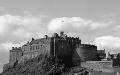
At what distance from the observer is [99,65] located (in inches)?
4461

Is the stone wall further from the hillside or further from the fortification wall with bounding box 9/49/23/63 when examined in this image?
the hillside

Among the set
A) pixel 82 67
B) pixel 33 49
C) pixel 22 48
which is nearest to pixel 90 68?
pixel 82 67

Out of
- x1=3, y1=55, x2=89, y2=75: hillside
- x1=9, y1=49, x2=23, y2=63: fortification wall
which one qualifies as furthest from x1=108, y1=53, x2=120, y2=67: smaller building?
x1=9, y1=49, x2=23, y2=63: fortification wall

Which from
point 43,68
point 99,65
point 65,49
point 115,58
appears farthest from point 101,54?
point 43,68

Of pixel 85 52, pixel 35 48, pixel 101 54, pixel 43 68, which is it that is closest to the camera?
pixel 43 68

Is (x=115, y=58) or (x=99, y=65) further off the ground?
(x=115, y=58)

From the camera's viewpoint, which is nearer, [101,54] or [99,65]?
[99,65]

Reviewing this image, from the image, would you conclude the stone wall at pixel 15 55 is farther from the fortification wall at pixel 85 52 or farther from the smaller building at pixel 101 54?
the smaller building at pixel 101 54

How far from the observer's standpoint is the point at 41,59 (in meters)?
123

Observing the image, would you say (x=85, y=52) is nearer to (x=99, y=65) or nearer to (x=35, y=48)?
(x=99, y=65)

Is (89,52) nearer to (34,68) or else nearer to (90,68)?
(90,68)

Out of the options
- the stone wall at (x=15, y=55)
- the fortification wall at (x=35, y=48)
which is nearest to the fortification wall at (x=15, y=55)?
the stone wall at (x=15, y=55)

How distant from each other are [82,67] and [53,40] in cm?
1636

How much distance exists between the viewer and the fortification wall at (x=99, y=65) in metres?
110
